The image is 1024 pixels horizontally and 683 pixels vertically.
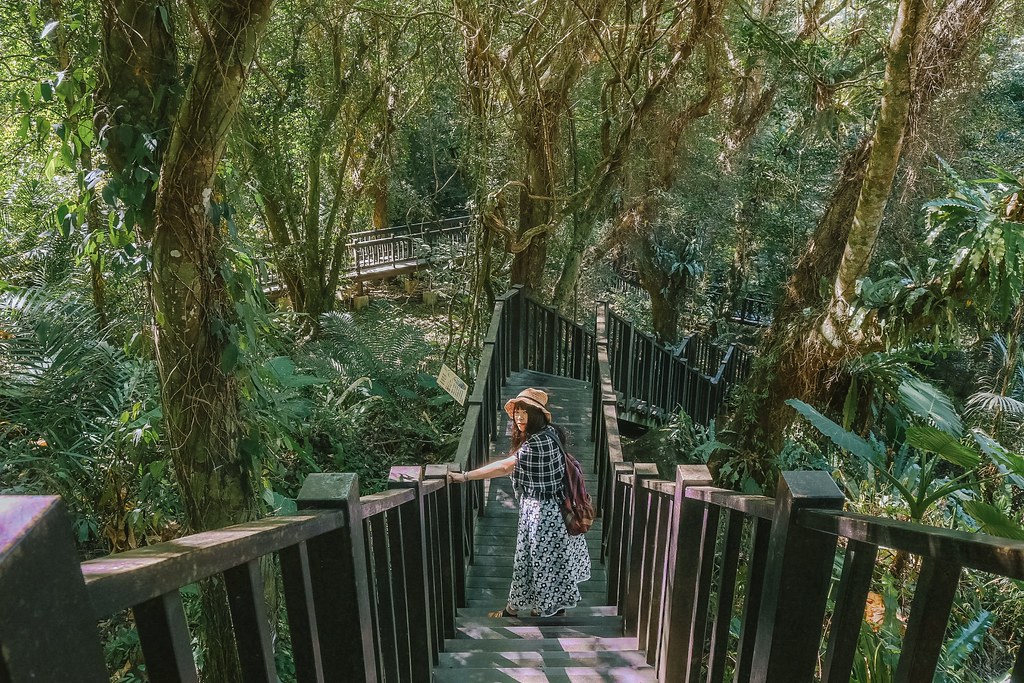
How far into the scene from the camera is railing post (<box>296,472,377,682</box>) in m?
1.78

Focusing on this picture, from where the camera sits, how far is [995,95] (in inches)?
461

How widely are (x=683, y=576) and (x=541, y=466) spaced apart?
1656 mm

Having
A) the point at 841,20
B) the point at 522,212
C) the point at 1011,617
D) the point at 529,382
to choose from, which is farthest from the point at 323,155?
the point at 1011,617

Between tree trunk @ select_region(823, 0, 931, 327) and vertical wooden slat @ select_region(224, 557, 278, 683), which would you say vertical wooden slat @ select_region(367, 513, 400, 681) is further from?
tree trunk @ select_region(823, 0, 931, 327)

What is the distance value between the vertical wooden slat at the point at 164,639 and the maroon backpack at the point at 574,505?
3190mm

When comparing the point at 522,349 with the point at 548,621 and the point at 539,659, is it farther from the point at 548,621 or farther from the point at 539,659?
the point at 539,659

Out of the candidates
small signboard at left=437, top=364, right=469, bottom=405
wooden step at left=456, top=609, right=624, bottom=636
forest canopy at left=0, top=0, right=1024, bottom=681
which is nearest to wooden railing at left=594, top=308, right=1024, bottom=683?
wooden step at left=456, top=609, right=624, bottom=636

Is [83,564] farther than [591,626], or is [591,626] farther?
[591,626]

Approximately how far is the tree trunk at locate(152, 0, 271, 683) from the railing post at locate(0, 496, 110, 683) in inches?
99.5

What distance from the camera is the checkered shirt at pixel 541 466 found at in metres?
4.09

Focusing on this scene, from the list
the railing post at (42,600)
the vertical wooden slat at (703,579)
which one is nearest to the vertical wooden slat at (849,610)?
the vertical wooden slat at (703,579)

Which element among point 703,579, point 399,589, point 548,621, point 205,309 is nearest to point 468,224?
point 548,621

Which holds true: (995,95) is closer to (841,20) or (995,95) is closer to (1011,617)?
(841,20)

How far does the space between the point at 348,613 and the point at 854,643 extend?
3.83 ft
